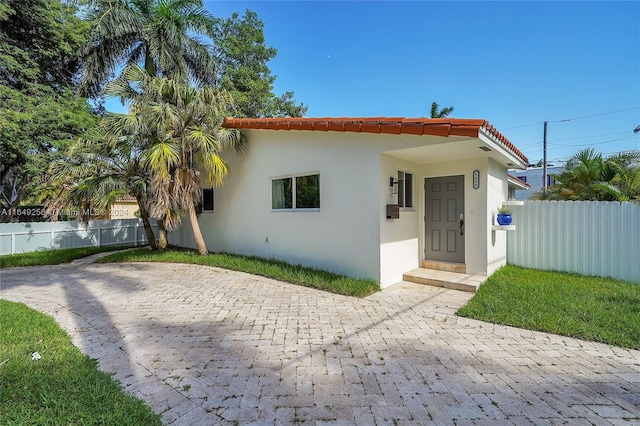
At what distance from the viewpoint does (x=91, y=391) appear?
2.52 m

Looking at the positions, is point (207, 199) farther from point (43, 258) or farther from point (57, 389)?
point (57, 389)

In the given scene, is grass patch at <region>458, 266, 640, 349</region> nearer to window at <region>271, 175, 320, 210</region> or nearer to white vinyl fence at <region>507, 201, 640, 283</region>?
white vinyl fence at <region>507, 201, 640, 283</region>

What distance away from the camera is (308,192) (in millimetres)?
7418

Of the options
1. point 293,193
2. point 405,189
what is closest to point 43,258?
point 293,193

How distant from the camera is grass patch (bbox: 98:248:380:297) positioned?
5871 millimetres

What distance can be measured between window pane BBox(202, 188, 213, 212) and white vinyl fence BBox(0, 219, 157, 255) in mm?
5257

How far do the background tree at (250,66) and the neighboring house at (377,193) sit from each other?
9.54 metres

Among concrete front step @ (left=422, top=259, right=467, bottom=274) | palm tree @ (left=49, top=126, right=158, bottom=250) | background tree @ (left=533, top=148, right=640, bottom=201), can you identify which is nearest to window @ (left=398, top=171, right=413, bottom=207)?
concrete front step @ (left=422, top=259, right=467, bottom=274)

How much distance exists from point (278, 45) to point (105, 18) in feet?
33.3

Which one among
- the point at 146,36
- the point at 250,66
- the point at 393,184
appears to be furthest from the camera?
the point at 250,66

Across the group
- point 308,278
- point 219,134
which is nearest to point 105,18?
point 219,134

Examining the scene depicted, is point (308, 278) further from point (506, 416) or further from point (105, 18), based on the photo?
point (105, 18)

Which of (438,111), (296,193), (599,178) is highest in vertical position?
(438,111)

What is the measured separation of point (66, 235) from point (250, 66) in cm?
1339
